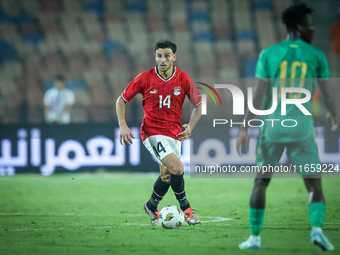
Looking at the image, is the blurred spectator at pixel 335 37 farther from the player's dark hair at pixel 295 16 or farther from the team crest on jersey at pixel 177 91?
the player's dark hair at pixel 295 16

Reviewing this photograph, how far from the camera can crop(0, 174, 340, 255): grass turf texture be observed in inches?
161

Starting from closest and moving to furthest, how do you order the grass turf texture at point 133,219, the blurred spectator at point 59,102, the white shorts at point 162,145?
the grass turf texture at point 133,219
the white shorts at point 162,145
the blurred spectator at point 59,102

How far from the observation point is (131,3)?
19547mm

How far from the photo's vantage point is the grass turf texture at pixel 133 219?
A: 4.08 metres

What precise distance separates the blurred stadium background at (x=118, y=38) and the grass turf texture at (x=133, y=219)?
24.4 ft

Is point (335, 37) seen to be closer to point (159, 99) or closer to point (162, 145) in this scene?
point (159, 99)

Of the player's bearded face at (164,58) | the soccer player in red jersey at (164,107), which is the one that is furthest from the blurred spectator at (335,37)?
the player's bearded face at (164,58)

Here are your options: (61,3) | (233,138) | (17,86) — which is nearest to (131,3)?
(61,3)

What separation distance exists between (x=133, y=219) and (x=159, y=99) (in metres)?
1.56

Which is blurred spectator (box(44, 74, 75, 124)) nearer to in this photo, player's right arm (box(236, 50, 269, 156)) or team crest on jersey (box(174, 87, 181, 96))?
team crest on jersey (box(174, 87, 181, 96))

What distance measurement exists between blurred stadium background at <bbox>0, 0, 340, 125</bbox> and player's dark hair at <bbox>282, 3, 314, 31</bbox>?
492 inches

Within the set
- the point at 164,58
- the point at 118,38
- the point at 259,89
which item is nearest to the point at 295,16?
the point at 259,89

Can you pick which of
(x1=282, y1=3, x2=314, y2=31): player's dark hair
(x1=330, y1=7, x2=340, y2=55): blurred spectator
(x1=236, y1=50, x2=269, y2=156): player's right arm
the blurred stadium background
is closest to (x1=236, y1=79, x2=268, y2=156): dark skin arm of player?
(x1=236, y1=50, x2=269, y2=156): player's right arm

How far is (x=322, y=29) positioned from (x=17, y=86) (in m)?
11.4
